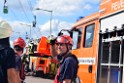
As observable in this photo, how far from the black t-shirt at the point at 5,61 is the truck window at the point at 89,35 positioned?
17.3 feet

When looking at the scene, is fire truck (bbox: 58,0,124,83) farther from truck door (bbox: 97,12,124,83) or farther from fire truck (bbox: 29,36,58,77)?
fire truck (bbox: 29,36,58,77)

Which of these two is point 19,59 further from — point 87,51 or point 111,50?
point 87,51

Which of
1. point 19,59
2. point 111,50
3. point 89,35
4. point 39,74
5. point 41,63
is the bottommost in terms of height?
point 39,74

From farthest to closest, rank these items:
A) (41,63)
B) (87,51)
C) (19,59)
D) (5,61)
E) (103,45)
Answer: (41,63), (87,51), (103,45), (19,59), (5,61)

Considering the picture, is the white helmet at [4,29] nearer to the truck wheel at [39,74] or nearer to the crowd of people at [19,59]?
the crowd of people at [19,59]

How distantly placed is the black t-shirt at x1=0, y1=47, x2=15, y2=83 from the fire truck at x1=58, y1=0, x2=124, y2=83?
3.47 meters

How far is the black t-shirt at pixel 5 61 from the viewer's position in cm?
371

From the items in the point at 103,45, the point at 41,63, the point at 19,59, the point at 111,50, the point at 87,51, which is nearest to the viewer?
the point at 19,59

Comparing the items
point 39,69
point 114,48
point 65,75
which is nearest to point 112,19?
point 114,48

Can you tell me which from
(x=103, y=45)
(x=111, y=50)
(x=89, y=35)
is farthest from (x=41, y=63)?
(x=111, y=50)

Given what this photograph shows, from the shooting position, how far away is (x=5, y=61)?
371 cm

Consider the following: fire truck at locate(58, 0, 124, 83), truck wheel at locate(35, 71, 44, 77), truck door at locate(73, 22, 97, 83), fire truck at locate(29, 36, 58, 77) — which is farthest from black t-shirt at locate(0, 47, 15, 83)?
truck wheel at locate(35, 71, 44, 77)

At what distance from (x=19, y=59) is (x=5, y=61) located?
2.51 metres

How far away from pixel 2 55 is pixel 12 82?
267mm
